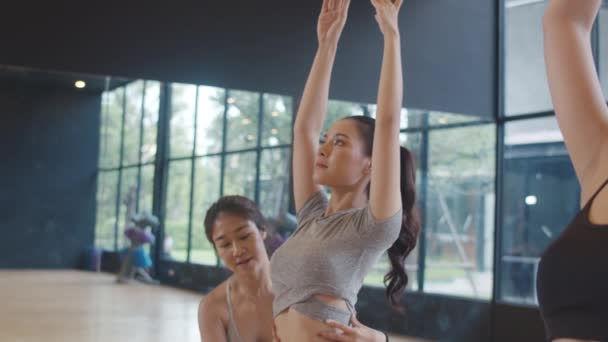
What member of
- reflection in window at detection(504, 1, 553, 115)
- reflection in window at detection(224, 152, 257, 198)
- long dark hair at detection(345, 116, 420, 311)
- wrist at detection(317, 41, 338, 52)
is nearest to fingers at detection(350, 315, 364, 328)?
long dark hair at detection(345, 116, 420, 311)

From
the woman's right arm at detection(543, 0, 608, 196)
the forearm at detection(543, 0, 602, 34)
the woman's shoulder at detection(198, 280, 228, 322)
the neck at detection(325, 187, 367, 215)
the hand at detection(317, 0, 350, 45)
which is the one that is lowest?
the woman's shoulder at detection(198, 280, 228, 322)

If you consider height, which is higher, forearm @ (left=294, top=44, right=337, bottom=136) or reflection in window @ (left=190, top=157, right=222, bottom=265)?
forearm @ (left=294, top=44, right=337, bottom=136)

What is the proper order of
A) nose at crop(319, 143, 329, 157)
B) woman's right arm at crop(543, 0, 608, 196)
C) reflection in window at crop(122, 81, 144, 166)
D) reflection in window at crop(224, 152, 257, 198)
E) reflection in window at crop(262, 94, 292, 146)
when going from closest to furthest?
woman's right arm at crop(543, 0, 608, 196) < nose at crop(319, 143, 329, 157) < reflection in window at crop(122, 81, 144, 166) < reflection in window at crop(224, 152, 257, 198) < reflection in window at crop(262, 94, 292, 146)

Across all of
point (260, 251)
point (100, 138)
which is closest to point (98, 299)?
point (100, 138)

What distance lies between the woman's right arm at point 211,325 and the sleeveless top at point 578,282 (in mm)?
1153

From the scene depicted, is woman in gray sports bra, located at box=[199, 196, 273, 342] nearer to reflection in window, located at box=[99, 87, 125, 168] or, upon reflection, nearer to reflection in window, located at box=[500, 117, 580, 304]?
reflection in window, located at box=[99, 87, 125, 168]

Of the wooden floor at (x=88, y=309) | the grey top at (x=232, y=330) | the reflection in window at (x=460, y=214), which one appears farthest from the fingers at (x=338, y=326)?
the reflection in window at (x=460, y=214)

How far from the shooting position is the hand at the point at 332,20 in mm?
2170

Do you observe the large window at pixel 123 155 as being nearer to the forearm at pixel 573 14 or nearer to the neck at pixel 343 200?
the neck at pixel 343 200

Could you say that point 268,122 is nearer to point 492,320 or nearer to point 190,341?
point 190,341

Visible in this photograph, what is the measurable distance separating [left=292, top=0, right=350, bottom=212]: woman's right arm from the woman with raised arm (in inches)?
36.4

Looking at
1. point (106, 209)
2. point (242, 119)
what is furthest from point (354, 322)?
point (242, 119)

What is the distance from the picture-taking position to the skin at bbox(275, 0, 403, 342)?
172 centimetres

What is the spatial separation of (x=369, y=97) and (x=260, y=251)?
4.15 meters
